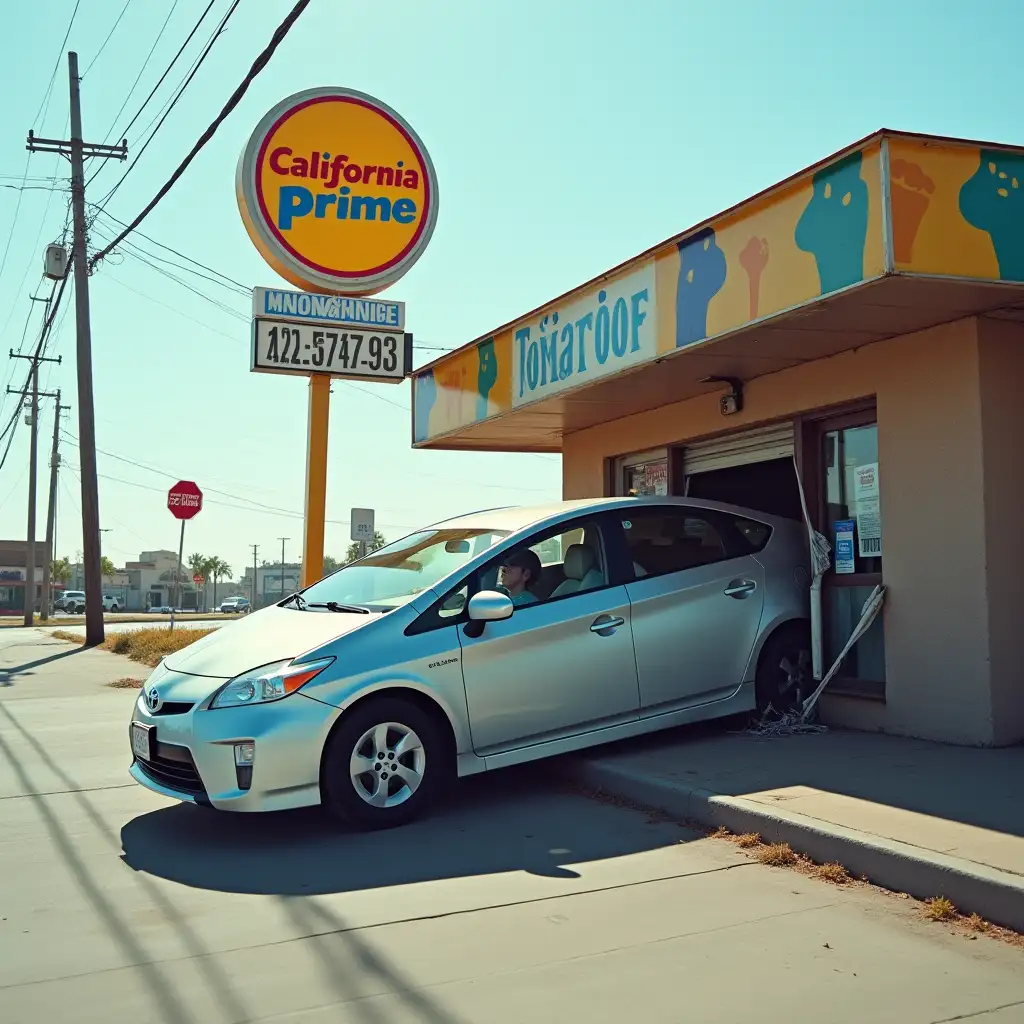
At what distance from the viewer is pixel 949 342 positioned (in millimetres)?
7188

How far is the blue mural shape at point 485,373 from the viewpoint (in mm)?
10875

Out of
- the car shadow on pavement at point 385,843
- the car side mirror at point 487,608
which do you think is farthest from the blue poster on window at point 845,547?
the car side mirror at point 487,608

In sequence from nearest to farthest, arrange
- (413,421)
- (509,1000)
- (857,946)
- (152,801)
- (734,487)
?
(509,1000) < (857,946) < (152,801) < (734,487) < (413,421)

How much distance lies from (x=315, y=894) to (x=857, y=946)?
7.34ft

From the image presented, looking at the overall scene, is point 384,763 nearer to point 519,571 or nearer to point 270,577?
point 519,571

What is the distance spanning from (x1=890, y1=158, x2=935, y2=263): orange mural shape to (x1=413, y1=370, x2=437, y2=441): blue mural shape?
7085 mm

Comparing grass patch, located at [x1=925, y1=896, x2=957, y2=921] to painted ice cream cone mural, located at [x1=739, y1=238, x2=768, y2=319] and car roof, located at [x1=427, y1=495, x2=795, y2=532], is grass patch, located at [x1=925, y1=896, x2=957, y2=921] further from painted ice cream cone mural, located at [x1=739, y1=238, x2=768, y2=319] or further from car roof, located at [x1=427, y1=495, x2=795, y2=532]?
painted ice cream cone mural, located at [x1=739, y1=238, x2=768, y2=319]

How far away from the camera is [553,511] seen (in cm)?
726

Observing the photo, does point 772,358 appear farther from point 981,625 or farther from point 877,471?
point 981,625

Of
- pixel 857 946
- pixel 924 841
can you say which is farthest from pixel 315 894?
pixel 924 841

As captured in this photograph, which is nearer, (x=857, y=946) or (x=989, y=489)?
(x=857, y=946)

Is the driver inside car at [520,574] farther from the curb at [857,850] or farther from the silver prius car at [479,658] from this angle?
the curb at [857,850]

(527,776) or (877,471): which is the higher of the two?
(877,471)

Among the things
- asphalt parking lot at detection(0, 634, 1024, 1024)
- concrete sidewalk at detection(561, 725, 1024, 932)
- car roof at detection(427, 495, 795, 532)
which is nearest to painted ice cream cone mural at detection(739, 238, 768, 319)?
car roof at detection(427, 495, 795, 532)
